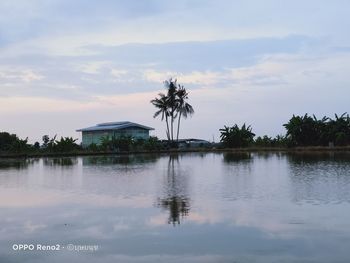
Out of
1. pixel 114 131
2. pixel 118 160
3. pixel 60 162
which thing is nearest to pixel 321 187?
pixel 118 160

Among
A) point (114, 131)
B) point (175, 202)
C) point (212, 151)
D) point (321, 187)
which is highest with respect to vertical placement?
point (114, 131)

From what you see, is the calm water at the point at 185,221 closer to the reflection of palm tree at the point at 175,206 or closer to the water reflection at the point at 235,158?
the reflection of palm tree at the point at 175,206

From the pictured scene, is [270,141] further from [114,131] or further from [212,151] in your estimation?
[114,131]

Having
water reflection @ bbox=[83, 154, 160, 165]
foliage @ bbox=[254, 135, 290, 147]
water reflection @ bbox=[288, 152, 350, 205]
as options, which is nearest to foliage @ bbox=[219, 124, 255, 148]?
foliage @ bbox=[254, 135, 290, 147]

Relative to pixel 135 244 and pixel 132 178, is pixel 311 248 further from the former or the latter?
pixel 132 178

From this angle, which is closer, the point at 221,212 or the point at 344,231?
the point at 344,231

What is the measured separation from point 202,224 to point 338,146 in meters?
41.9

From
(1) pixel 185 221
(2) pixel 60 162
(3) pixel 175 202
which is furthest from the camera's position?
(2) pixel 60 162

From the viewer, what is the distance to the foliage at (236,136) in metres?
56.9

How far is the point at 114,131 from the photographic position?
66562mm

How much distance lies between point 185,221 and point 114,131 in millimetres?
56815

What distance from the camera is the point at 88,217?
11266 millimetres

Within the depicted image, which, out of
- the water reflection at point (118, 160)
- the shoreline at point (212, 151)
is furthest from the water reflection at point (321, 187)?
the shoreline at point (212, 151)

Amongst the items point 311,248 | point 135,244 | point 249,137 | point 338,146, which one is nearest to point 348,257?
point 311,248
